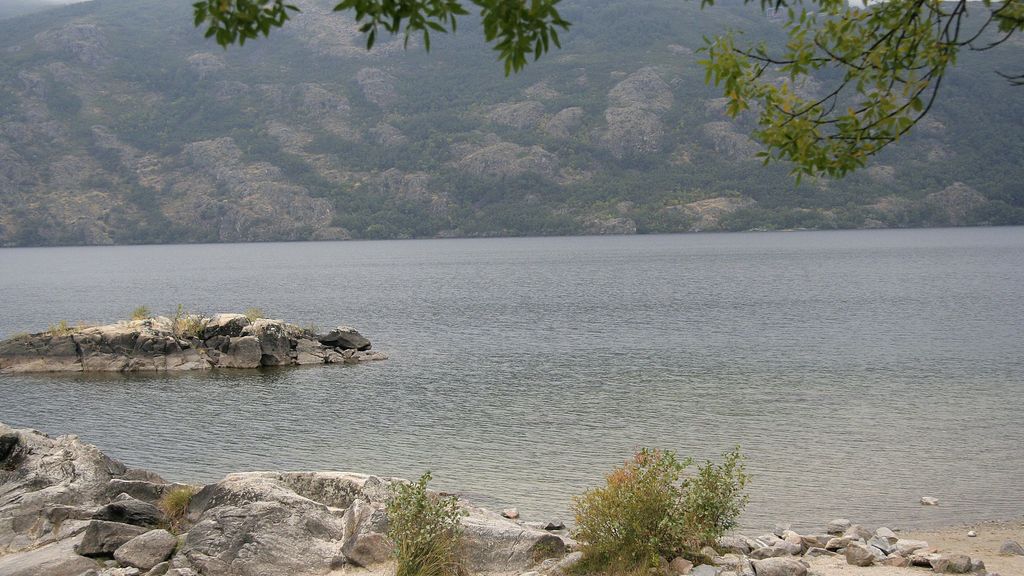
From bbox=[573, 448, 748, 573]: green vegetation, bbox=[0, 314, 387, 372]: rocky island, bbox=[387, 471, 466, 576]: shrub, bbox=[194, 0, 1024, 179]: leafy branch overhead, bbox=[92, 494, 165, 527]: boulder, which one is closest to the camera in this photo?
bbox=[194, 0, 1024, 179]: leafy branch overhead

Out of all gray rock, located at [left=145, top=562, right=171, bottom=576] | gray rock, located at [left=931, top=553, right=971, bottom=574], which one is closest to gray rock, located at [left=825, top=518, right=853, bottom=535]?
gray rock, located at [left=931, top=553, right=971, bottom=574]

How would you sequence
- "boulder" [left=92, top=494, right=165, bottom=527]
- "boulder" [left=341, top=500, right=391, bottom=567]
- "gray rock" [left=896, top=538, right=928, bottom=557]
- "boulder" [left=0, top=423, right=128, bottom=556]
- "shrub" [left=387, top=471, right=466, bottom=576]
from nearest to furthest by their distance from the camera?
1. "shrub" [left=387, top=471, right=466, bottom=576]
2. "boulder" [left=341, top=500, right=391, bottom=567]
3. "gray rock" [left=896, top=538, right=928, bottom=557]
4. "boulder" [left=92, top=494, right=165, bottom=527]
5. "boulder" [left=0, top=423, right=128, bottom=556]

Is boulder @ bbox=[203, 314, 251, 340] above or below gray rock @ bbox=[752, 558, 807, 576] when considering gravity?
below

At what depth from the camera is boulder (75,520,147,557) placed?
47.8ft

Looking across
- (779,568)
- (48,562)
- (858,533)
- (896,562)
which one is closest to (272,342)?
(48,562)

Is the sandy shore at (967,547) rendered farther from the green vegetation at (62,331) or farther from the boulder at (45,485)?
the green vegetation at (62,331)

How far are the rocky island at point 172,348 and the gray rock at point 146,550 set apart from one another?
1432 inches

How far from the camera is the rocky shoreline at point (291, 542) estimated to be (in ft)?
45.4

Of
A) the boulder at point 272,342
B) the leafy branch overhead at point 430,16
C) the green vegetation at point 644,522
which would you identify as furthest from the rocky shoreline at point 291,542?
the boulder at point 272,342

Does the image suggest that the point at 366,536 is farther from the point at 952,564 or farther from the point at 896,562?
the point at 952,564

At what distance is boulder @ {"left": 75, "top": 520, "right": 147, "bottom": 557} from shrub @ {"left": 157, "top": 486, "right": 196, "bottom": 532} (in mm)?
1014

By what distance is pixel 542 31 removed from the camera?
641 centimetres

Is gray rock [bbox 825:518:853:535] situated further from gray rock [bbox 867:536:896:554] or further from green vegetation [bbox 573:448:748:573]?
green vegetation [bbox 573:448:748:573]

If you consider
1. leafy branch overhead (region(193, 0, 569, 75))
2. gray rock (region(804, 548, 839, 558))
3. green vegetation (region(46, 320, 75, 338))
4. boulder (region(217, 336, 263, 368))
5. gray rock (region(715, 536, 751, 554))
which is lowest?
boulder (region(217, 336, 263, 368))
